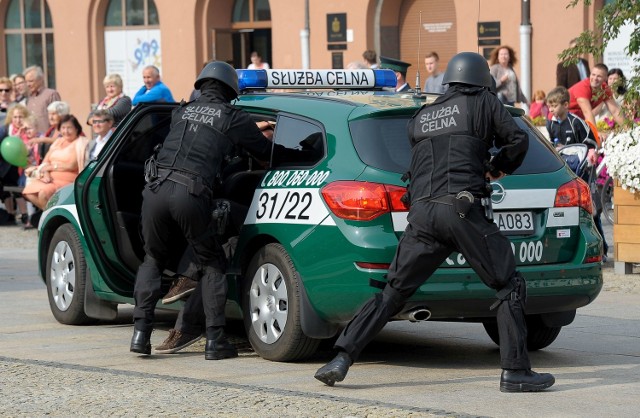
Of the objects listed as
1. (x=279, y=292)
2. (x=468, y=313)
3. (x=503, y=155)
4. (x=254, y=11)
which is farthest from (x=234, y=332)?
(x=254, y=11)

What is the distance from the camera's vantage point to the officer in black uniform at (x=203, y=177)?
8.29 metres

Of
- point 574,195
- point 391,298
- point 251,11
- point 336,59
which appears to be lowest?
point 391,298

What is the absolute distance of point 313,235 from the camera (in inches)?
309

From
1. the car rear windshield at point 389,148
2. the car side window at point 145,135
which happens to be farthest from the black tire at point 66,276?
the car rear windshield at point 389,148

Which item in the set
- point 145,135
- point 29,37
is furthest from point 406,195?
point 29,37

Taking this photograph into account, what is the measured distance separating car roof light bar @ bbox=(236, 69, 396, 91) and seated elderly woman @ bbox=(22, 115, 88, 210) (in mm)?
8258

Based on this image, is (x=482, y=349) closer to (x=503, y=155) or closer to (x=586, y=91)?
(x=503, y=155)

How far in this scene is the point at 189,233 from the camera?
27.2 feet

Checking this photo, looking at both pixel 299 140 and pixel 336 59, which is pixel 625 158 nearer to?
pixel 299 140

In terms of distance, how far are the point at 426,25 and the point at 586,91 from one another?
12.9 meters

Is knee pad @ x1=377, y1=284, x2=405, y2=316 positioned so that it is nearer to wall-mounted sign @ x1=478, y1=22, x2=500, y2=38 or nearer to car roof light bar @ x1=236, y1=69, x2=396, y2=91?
car roof light bar @ x1=236, y1=69, x2=396, y2=91

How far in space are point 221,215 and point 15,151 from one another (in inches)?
441

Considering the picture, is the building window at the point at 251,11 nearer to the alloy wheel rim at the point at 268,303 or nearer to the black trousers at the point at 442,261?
the alloy wheel rim at the point at 268,303

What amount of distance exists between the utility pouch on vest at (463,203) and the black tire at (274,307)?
3.74ft
